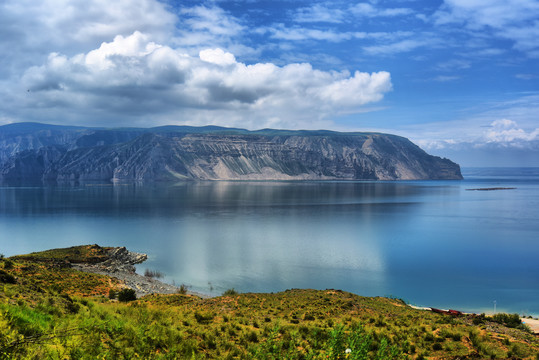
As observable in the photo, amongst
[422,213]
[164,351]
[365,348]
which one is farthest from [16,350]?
[422,213]

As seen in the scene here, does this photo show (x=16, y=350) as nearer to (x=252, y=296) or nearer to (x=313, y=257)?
(x=252, y=296)

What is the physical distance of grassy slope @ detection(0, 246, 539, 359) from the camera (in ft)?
33.2

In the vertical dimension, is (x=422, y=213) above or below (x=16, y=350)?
below

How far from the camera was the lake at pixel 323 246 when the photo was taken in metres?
43.6

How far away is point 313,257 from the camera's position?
57594mm

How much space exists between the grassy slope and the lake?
812 inches

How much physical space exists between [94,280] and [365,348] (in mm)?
30708

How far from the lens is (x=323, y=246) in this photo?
6562cm

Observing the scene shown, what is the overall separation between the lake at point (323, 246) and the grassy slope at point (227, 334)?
67.6 ft

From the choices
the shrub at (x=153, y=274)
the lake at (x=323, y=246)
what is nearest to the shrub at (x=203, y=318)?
the lake at (x=323, y=246)

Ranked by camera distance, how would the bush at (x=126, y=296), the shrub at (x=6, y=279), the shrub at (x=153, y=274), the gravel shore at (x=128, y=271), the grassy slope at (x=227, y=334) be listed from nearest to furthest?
the grassy slope at (x=227, y=334) → the shrub at (x=6, y=279) → the bush at (x=126, y=296) → the gravel shore at (x=128, y=271) → the shrub at (x=153, y=274)

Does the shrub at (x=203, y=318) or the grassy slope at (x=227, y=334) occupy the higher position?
the grassy slope at (x=227, y=334)

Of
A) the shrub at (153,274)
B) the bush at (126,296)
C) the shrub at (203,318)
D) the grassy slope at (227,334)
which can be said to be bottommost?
the shrub at (153,274)

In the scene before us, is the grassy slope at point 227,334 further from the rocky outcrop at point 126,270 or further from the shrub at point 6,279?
the rocky outcrop at point 126,270
